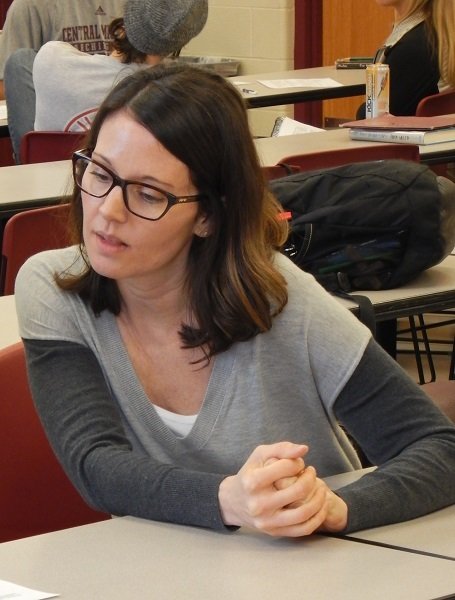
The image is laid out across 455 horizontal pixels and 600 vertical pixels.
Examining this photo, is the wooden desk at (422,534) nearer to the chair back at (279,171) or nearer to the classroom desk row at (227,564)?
the classroom desk row at (227,564)

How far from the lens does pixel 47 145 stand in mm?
3922

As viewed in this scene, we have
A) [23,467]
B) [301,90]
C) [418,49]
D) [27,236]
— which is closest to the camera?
[23,467]

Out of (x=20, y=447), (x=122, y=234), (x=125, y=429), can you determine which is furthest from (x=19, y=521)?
(x=122, y=234)

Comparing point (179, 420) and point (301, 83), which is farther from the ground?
point (179, 420)

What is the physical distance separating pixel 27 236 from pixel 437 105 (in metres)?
2.02

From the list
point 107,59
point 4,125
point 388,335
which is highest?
point 107,59

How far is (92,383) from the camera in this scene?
1606 mm

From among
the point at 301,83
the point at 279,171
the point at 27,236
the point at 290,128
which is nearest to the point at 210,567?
the point at 27,236

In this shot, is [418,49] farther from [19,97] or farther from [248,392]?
[248,392]

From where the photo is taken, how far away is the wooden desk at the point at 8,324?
2178mm

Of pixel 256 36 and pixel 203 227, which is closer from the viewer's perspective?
pixel 203 227

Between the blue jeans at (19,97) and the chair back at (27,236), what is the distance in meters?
1.85

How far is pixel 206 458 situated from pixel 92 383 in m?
0.19

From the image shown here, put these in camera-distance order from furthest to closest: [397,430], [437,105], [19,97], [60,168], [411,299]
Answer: [19,97], [437,105], [60,168], [411,299], [397,430]
